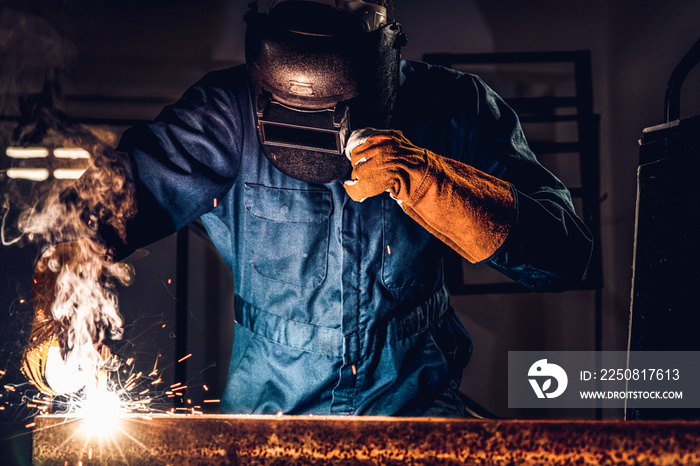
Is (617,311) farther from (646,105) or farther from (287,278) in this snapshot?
(287,278)

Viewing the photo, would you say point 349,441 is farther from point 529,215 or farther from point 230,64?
point 230,64

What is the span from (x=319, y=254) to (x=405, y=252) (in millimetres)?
259

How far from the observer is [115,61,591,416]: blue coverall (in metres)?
1.45

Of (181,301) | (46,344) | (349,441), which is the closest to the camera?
(349,441)

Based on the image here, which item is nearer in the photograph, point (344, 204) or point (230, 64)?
point (344, 204)

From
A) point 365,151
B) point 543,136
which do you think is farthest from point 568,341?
point 365,151

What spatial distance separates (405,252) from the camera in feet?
4.99

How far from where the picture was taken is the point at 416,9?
124 inches

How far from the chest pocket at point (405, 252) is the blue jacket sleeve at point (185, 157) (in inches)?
20.2

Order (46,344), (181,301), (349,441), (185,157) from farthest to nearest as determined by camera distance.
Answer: (181,301)
(185,157)
(46,344)
(349,441)

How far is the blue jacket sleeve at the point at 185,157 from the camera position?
1396 millimetres

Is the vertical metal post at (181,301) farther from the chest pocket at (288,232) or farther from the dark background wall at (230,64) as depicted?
the chest pocket at (288,232)

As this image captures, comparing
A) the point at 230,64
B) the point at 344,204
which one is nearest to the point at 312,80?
the point at 344,204

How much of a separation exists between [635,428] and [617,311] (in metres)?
2.55
